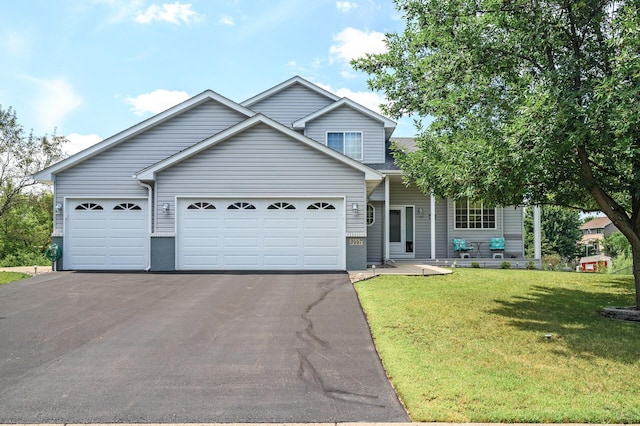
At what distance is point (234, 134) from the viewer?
14273mm

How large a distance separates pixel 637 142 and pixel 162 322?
8.78 meters

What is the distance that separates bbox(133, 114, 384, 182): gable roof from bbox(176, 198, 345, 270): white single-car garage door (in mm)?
1344

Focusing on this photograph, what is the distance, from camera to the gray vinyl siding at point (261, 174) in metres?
14.2

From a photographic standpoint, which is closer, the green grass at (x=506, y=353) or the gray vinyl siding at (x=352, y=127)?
the green grass at (x=506, y=353)

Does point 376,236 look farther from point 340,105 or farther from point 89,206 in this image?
point 89,206

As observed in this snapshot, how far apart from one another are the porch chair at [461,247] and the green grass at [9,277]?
15949 millimetres

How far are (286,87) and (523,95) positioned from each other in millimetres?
13756

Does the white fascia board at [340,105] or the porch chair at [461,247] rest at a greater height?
the white fascia board at [340,105]

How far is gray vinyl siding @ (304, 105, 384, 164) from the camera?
59.5 feet

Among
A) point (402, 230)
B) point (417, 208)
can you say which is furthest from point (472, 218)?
point (402, 230)

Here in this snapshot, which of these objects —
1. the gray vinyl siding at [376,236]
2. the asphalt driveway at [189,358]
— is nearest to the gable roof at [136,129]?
the asphalt driveway at [189,358]

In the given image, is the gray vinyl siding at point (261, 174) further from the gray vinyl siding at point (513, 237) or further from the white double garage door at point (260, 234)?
the gray vinyl siding at point (513, 237)

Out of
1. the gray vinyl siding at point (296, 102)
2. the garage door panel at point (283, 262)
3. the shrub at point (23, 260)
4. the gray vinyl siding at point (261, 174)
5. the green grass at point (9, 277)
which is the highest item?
the gray vinyl siding at point (296, 102)

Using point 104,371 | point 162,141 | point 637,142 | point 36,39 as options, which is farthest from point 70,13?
point 637,142
